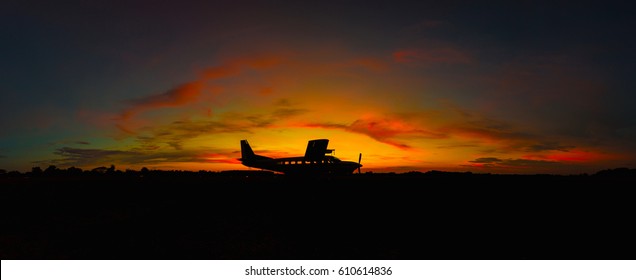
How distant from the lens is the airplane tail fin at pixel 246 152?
210 feet

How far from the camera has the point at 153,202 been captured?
20484 mm

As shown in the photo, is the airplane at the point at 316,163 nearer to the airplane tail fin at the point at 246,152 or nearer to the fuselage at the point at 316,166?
the fuselage at the point at 316,166

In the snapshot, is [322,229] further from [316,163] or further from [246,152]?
[246,152]

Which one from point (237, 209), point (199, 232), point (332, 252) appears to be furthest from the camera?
point (237, 209)

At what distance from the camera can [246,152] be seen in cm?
6500

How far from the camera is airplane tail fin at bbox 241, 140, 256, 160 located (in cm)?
6392

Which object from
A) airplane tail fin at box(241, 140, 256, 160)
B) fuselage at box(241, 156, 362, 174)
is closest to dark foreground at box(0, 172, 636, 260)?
fuselage at box(241, 156, 362, 174)

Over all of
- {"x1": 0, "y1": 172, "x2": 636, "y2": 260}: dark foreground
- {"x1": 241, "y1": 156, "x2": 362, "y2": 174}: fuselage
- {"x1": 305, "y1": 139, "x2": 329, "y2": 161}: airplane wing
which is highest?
{"x1": 305, "y1": 139, "x2": 329, "y2": 161}: airplane wing

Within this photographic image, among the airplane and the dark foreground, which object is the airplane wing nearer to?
the airplane

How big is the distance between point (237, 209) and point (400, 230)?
7929 mm

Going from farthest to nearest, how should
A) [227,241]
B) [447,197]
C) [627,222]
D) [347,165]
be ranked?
[347,165]
[447,197]
[627,222]
[227,241]
